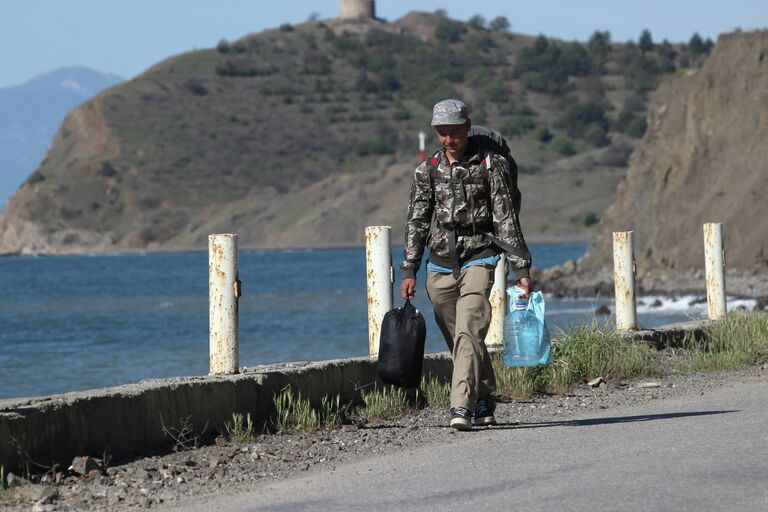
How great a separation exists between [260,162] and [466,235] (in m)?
153

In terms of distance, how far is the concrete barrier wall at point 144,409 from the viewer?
7613 mm

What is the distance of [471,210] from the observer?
8922 mm

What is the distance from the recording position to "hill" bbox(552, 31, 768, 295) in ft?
146

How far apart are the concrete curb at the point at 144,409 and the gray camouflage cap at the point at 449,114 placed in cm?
190

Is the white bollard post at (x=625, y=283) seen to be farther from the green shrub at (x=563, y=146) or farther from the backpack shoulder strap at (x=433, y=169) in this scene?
the green shrub at (x=563, y=146)

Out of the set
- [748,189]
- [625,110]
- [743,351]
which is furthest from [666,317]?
[625,110]

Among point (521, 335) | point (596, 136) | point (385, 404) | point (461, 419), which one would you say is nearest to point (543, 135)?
point (596, 136)

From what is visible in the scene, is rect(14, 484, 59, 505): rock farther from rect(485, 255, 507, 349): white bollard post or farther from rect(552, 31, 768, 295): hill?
rect(552, 31, 768, 295): hill

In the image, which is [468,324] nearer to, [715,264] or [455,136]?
[455,136]

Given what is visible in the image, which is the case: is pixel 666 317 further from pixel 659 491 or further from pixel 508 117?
pixel 508 117

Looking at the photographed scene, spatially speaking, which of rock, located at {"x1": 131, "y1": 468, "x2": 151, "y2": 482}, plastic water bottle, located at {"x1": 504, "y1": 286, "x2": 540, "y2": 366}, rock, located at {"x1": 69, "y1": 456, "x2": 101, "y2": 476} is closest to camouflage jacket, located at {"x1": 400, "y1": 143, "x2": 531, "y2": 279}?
plastic water bottle, located at {"x1": 504, "y1": 286, "x2": 540, "y2": 366}

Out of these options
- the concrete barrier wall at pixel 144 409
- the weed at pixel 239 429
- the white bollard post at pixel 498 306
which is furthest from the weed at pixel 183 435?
the white bollard post at pixel 498 306

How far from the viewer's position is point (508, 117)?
603ft

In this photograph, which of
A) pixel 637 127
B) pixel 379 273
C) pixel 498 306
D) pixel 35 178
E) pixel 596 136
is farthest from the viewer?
pixel 637 127
